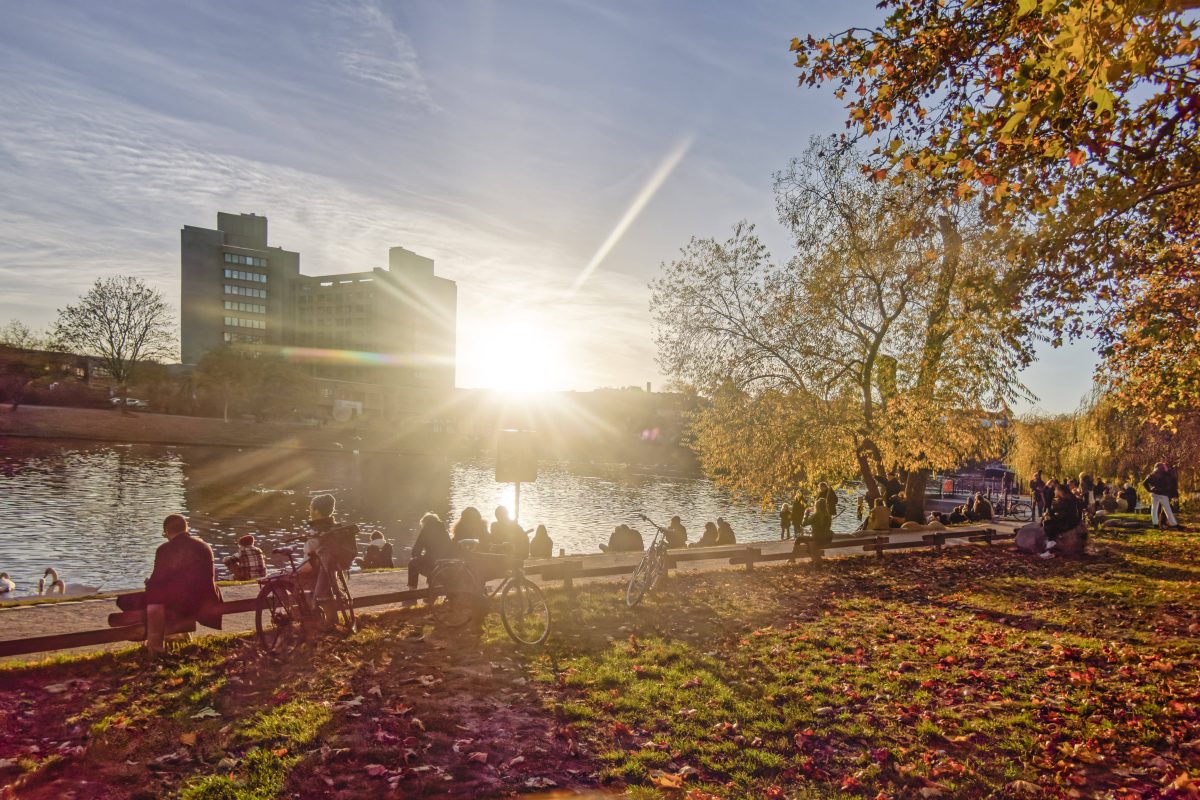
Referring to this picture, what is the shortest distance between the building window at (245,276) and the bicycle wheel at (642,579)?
16215 centimetres

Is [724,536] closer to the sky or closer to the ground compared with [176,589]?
closer to the ground

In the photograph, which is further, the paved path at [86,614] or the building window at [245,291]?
the building window at [245,291]

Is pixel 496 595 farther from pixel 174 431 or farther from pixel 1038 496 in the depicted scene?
pixel 174 431

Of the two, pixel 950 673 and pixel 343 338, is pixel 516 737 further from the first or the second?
pixel 343 338

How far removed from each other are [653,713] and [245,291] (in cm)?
16741

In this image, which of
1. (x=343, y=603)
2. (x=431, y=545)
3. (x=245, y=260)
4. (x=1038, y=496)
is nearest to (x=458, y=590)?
(x=431, y=545)

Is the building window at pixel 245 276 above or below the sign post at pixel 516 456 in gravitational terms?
above

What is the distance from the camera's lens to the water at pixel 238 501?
2803 centimetres

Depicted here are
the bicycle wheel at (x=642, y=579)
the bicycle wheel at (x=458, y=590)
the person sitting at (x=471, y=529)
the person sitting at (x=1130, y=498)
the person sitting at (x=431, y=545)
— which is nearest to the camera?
the bicycle wheel at (x=458, y=590)

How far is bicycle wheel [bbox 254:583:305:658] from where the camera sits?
854 centimetres

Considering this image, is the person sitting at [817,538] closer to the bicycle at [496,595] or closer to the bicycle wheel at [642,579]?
the bicycle wheel at [642,579]

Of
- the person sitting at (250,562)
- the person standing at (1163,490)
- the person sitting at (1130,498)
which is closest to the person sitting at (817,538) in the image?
the person sitting at (250,562)

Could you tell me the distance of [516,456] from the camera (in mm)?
15000

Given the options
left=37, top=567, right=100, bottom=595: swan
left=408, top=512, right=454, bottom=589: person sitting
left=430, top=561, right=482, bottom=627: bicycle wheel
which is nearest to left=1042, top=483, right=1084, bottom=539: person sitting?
left=430, top=561, right=482, bottom=627: bicycle wheel
